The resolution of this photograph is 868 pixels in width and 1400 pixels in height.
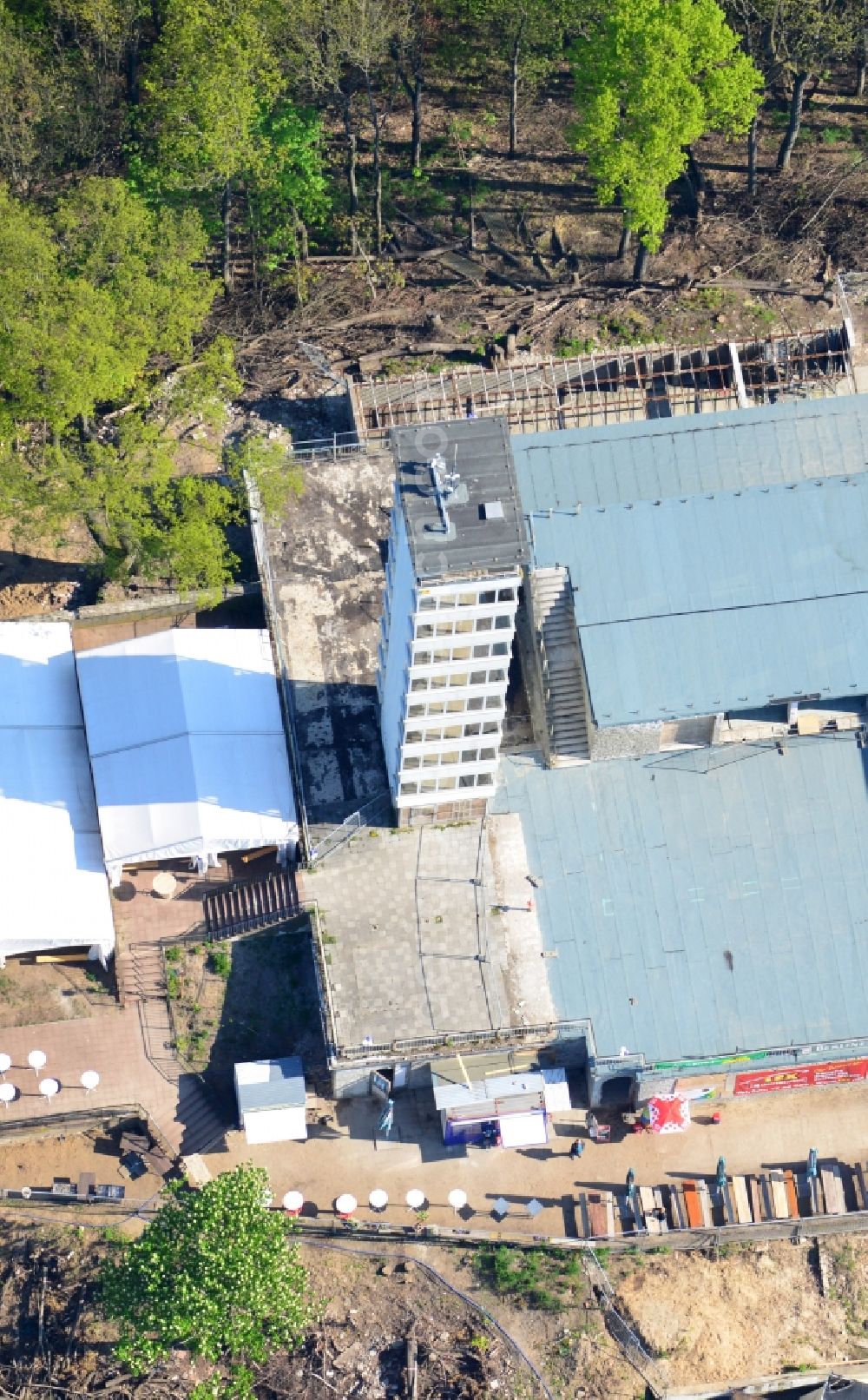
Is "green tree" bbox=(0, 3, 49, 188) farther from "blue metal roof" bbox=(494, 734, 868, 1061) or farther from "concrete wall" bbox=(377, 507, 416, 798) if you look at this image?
"blue metal roof" bbox=(494, 734, 868, 1061)

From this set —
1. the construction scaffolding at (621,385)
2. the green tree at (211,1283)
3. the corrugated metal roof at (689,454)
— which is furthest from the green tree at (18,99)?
the green tree at (211,1283)

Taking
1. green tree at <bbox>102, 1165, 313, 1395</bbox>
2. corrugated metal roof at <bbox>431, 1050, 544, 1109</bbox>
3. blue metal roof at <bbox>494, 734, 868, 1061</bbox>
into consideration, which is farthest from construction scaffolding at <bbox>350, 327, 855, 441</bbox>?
green tree at <bbox>102, 1165, 313, 1395</bbox>

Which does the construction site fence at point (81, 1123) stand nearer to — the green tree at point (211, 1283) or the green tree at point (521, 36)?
the green tree at point (211, 1283)

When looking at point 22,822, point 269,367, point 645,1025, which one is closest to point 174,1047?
point 22,822

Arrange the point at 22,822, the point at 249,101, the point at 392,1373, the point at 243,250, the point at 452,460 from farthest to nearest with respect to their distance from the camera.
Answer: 1. the point at 243,250
2. the point at 249,101
3. the point at 22,822
4. the point at 392,1373
5. the point at 452,460

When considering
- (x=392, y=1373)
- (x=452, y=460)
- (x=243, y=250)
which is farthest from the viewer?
(x=243, y=250)

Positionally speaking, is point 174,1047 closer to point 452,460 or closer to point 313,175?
point 452,460

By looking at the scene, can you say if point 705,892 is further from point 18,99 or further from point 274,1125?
point 18,99

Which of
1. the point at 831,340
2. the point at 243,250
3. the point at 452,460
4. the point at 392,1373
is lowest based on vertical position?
the point at 392,1373
